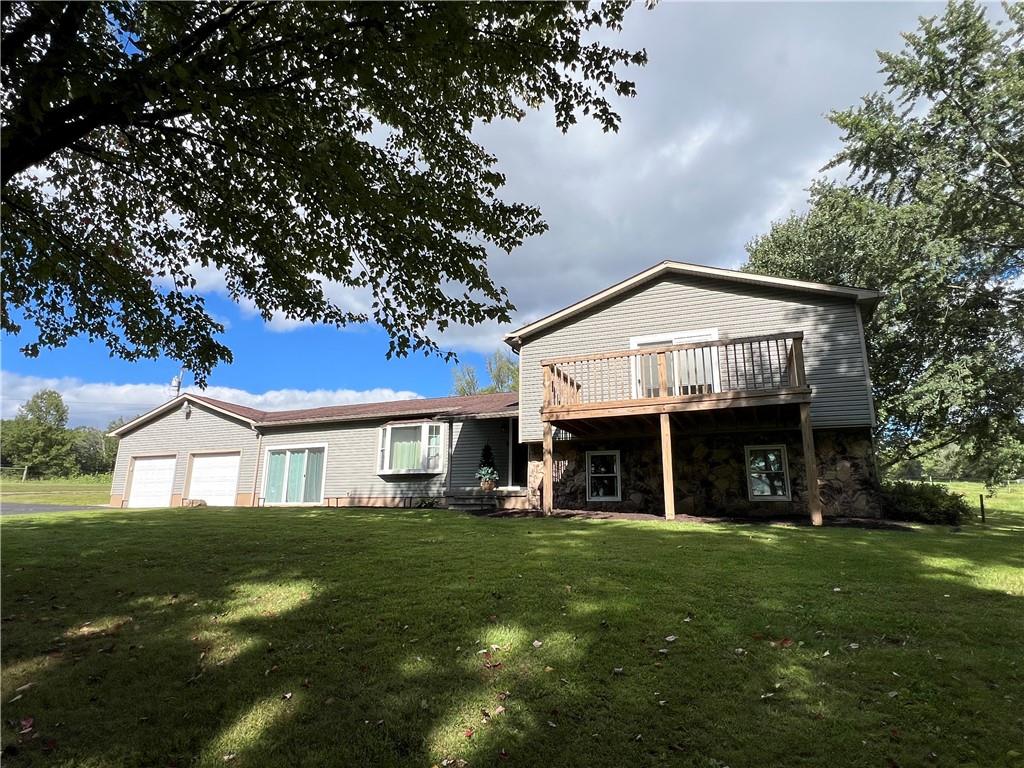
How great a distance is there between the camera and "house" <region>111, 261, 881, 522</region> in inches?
453

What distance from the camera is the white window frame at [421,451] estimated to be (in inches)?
648

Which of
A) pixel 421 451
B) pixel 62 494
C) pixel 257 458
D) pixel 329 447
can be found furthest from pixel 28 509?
pixel 62 494

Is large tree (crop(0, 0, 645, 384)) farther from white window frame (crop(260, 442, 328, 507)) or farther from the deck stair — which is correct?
white window frame (crop(260, 442, 328, 507))

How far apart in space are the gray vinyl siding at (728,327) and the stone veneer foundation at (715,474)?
690 mm

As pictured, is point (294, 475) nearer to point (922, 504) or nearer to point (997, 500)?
point (922, 504)

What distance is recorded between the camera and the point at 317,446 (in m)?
19.0

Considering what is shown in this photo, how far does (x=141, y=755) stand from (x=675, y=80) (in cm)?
963

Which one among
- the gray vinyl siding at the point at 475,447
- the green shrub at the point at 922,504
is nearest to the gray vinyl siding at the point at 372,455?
the gray vinyl siding at the point at 475,447

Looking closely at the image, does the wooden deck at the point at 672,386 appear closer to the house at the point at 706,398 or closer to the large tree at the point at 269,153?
the house at the point at 706,398

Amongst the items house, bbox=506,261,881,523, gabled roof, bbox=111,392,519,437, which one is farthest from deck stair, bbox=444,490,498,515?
gabled roof, bbox=111,392,519,437

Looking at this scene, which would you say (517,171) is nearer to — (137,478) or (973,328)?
(973,328)

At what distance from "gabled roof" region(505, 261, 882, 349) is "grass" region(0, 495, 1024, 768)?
24.1 feet

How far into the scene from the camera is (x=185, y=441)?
21.4 m

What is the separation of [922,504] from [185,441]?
2446 centimetres
